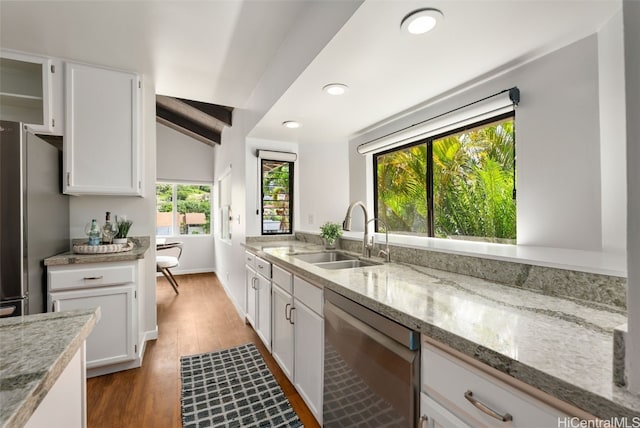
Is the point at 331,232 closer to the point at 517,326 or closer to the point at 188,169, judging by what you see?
the point at 517,326

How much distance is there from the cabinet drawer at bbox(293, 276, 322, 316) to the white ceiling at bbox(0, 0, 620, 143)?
1217 millimetres

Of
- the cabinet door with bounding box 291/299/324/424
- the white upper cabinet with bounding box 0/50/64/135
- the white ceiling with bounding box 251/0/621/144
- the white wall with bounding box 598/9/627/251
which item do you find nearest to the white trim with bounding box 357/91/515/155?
the white ceiling with bounding box 251/0/621/144

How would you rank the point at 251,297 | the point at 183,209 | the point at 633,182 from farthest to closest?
the point at 183,209
the point at 251,297
the point at 633,182

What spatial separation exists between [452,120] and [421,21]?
85 centimetres

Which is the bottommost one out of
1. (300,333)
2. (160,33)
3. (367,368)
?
(300,333)

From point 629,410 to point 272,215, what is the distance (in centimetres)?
291

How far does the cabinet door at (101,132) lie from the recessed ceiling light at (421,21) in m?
2.22

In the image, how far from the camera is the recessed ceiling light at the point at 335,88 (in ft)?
5.81

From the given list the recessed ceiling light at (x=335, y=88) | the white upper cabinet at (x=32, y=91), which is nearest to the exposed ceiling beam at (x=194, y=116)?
the white upper cabinet at (x=32, y=91)

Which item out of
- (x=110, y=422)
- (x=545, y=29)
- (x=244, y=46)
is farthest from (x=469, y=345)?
(x=244, y=46)

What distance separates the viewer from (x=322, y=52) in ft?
4.69

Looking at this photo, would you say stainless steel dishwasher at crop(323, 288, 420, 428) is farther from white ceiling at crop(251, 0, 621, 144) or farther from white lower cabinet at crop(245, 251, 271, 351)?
white ceiling at crop(251, 0, 621, 144)

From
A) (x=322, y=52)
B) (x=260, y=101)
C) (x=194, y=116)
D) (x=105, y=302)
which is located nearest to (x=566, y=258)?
(x=322, y=52)

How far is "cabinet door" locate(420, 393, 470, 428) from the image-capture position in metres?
0.77
